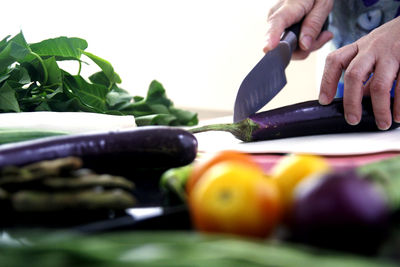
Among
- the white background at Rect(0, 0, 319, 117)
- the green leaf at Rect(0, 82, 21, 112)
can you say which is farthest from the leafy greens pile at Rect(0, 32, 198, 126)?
the white background at Rect(0, 0, 319, 117)

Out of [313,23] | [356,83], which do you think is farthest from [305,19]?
[356,83]

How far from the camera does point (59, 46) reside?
1431mm

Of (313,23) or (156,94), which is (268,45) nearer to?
(313,23)

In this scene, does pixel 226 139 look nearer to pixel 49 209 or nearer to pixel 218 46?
pixel 49 209

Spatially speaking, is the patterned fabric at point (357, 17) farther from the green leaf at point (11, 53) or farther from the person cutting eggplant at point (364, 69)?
the green leaf at point (11, 53)

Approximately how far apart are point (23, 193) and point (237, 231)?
7.4 inches

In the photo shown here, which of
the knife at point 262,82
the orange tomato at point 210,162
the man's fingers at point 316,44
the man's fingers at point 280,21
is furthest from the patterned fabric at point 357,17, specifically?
the orange tomato at point 210,162

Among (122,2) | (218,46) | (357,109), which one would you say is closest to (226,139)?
(357,109)

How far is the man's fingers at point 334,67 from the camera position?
1.27 meters

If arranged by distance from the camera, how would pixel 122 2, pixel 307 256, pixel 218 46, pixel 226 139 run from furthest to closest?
pixel 218 46 < pixel 122 2 < pixel 226 139 < pixel 307 256

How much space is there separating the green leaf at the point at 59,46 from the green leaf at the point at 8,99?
0.56ft

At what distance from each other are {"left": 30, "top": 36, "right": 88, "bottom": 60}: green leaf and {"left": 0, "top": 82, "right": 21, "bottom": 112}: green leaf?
0.17m

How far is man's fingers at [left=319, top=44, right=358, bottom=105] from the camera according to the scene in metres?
1.27

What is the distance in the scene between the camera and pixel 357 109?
121 centimetres
